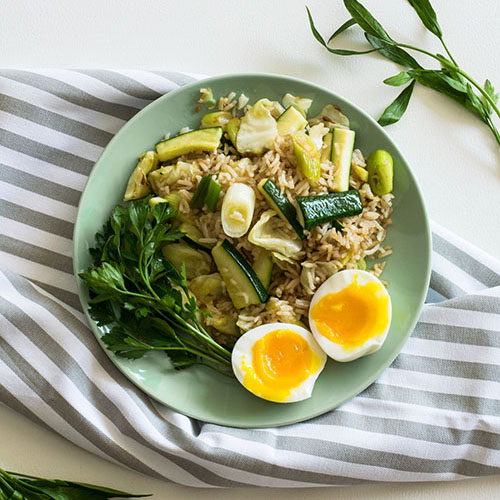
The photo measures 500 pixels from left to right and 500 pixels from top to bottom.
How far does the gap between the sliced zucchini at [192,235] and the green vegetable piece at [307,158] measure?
1.39 ft

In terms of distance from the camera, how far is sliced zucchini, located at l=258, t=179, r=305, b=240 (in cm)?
234

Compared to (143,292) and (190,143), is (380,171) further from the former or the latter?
(143,292)

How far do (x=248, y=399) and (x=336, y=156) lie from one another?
2.98 feet

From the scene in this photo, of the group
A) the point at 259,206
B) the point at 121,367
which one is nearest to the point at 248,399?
the point at 121,367

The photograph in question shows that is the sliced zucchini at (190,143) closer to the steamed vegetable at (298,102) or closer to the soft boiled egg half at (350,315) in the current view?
the steamed vegetable at (298,102)

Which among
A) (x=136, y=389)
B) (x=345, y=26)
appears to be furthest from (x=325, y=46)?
(x=136, y=389)

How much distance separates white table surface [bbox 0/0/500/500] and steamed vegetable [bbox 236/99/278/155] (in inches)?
13.7

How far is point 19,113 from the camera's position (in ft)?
8.21

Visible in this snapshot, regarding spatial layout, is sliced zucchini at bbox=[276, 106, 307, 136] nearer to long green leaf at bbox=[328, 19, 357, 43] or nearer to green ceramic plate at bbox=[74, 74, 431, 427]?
green ceramic plate at bbox=[74, 74, 431, 427]

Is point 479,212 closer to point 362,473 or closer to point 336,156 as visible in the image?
point 336,156

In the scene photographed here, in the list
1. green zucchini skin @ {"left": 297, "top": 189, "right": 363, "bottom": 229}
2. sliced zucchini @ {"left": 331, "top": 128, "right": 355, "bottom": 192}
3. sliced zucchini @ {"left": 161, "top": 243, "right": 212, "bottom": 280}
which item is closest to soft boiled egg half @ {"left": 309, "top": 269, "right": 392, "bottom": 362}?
green zucchini skin @ {"left": 297, "top": 189, "right": 363, "bottom": 229}

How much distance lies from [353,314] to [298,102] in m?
0.78

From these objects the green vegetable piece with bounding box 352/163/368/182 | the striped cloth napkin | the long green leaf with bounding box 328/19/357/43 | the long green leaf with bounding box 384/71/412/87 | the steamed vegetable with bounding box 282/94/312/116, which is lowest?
the striped cloth napkin

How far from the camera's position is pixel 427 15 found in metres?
2.68
